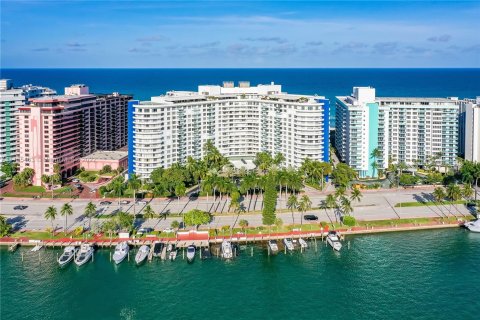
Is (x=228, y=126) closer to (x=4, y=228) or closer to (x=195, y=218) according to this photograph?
(x=195, y=218)

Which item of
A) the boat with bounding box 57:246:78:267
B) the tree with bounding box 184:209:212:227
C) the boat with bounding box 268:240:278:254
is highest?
the tree with bounding box 184:209:212:227

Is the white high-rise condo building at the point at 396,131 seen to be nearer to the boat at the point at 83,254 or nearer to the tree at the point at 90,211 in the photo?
the tree at the point at 90,211

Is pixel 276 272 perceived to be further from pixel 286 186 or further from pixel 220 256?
pixel 286 186

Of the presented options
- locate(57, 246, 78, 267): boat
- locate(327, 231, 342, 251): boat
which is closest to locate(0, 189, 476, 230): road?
locate(327, 231, 342, 251): boat

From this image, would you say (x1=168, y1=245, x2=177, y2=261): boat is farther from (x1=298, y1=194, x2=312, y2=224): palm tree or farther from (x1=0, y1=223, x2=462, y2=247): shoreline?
(x1=298, y1=194, x2=312, y2=224): palm tree

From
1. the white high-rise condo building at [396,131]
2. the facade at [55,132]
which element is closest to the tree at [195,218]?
the facade at [55,132]

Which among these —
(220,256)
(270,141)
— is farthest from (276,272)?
(270,141)
